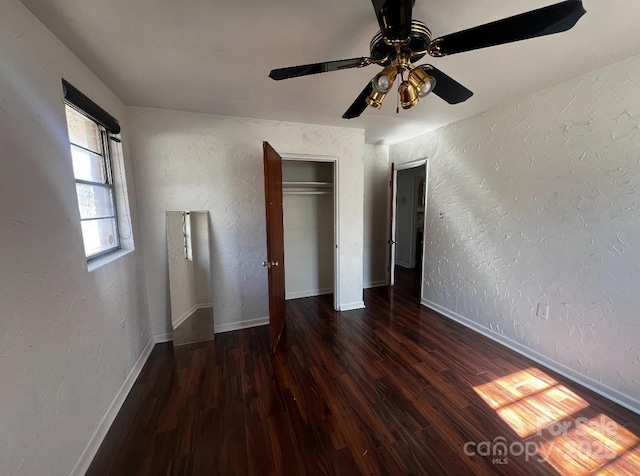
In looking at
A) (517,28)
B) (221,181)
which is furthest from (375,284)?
(517,28)

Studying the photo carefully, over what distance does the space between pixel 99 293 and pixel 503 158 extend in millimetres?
3472

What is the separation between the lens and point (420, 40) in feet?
3.84

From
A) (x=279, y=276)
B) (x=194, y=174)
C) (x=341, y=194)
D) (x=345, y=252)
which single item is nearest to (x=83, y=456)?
(x=279, y=276)

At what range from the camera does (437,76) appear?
131cm

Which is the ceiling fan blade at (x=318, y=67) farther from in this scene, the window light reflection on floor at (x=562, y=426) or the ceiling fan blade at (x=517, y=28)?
the window light reflection on floor at (x=562, y=426)

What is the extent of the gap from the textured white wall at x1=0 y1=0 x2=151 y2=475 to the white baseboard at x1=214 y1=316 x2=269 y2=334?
1227 mm

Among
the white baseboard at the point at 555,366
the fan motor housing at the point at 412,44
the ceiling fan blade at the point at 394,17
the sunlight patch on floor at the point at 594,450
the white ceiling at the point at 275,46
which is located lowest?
the sunlight patch on floor at the point at 594,450

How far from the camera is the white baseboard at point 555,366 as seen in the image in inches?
69.8

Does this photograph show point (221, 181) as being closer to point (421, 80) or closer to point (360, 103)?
point (360, 103)

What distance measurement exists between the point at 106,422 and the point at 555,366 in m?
3.37

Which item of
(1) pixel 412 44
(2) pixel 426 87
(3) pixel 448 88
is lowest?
(2) pixel 426 87

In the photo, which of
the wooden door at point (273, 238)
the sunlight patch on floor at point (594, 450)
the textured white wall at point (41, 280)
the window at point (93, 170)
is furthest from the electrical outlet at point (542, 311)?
the window at point (93, 170)

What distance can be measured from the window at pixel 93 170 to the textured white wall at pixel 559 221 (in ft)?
11.0

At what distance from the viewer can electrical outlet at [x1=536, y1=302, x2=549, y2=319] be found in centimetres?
220
